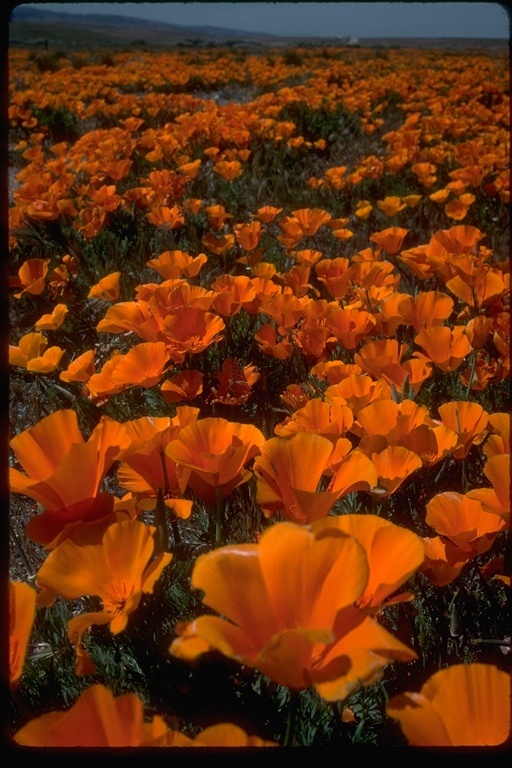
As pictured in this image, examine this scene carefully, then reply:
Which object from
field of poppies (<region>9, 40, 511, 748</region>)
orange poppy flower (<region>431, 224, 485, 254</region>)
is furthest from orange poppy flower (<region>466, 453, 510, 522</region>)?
orange poppy flower (<region>431, 224, 485, 254</region>)

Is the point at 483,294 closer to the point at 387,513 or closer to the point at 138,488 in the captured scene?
the point at 387,513

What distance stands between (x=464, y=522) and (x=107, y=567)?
2.09 feet

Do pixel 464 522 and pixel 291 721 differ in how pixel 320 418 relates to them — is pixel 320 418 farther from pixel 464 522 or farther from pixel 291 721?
pixel 291 721

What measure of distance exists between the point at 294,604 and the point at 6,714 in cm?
47

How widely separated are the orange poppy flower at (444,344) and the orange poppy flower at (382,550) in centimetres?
87

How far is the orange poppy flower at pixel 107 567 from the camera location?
33.2 inches

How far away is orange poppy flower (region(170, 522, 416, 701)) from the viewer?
67 cm

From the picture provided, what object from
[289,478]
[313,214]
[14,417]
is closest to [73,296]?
[14,417]

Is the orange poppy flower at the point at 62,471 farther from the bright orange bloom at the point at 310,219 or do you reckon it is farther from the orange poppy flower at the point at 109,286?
the bright orange bloom at the point at 310,219

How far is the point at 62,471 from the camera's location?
0.91 metres

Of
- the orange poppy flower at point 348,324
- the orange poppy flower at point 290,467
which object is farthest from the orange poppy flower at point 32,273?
the orange poppy flower at point 290,467

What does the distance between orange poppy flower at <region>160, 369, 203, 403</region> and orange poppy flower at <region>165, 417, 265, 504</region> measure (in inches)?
21.7

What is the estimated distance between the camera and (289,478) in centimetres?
101

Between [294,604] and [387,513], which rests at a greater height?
[294,604]
